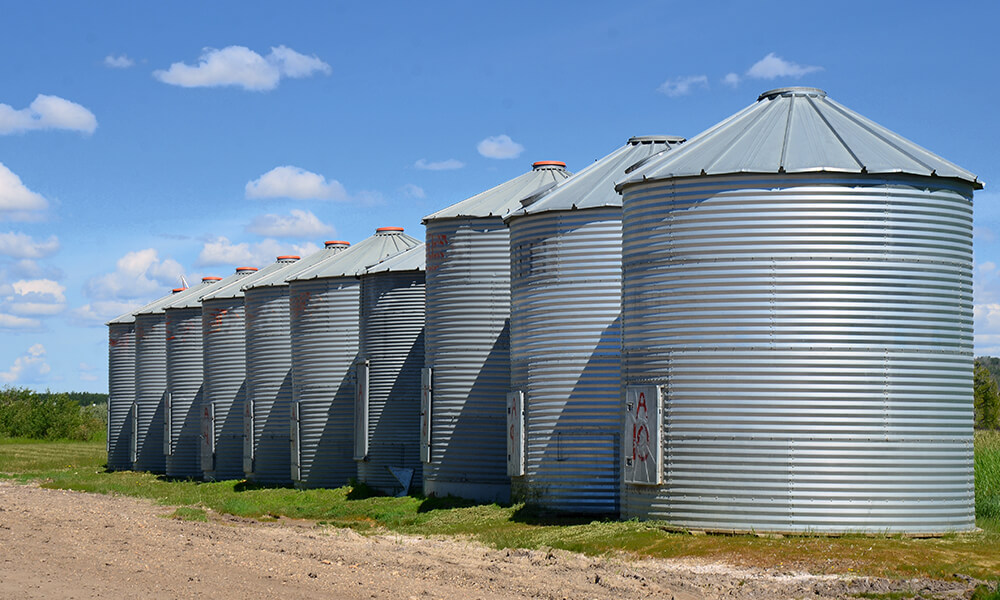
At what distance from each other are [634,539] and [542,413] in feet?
18.6

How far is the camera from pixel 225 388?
45.8m

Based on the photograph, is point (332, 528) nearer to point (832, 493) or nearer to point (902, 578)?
point (832, 493)

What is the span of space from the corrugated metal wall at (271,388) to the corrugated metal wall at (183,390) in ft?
27.5

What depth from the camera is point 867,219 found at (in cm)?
2022

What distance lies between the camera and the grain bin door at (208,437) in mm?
45781

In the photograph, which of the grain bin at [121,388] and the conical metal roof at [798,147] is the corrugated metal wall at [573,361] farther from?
the grain bin at [121,388]

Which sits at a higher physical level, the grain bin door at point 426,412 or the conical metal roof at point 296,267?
the conical metal roof at point 296,267

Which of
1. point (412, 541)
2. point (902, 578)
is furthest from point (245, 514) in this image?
point (902, 578)

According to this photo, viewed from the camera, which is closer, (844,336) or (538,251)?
(844,336)

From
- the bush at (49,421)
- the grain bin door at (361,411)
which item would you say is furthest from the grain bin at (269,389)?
the bush at (49,421)

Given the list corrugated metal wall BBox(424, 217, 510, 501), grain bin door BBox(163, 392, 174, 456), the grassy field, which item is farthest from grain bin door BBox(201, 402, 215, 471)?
corrugated metal wall BBox(424, 217, 510, 501)

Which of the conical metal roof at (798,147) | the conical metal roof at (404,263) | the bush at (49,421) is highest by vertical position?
the conical metal roof at (798,147)

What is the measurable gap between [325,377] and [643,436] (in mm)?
18160

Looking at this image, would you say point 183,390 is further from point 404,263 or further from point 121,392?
point 404,263
